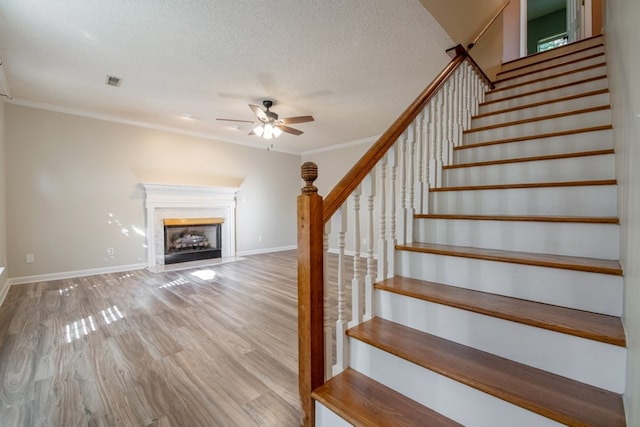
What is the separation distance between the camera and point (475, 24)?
113 inches

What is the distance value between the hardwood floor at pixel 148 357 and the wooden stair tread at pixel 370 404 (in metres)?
0.37

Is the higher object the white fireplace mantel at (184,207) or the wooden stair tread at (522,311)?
the white fireplace mantel at (184,207)

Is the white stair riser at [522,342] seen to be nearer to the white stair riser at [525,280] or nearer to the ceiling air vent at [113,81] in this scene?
the white stair riser at [525,280]

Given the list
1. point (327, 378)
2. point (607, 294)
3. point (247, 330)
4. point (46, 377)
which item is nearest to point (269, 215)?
point (247, 330)

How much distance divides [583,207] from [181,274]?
4707 mm

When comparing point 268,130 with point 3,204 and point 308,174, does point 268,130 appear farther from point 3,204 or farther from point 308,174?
point 3,204

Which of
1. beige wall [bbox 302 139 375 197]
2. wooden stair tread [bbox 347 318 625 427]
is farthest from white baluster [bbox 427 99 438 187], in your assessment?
beige wall [bbox 302 139 375 197]

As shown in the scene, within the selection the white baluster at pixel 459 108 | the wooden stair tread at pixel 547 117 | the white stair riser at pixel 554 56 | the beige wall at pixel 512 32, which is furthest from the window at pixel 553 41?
the wooden stair tread at pixel 547 117

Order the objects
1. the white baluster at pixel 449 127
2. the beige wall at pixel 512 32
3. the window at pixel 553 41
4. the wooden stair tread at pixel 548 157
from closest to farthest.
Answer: the wooden stair tread at pixel 548 157 < the white baluster at pixel 449 127 < the beige wall at pixel 512 32 < the window at pixel 553 41

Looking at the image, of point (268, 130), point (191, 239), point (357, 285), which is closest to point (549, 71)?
point (268, 130)

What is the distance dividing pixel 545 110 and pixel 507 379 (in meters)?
2.40

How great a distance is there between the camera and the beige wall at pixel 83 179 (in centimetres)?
367

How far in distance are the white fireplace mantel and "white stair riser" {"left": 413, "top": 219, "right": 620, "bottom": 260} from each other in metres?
4.58

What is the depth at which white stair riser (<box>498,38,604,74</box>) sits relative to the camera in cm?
301
